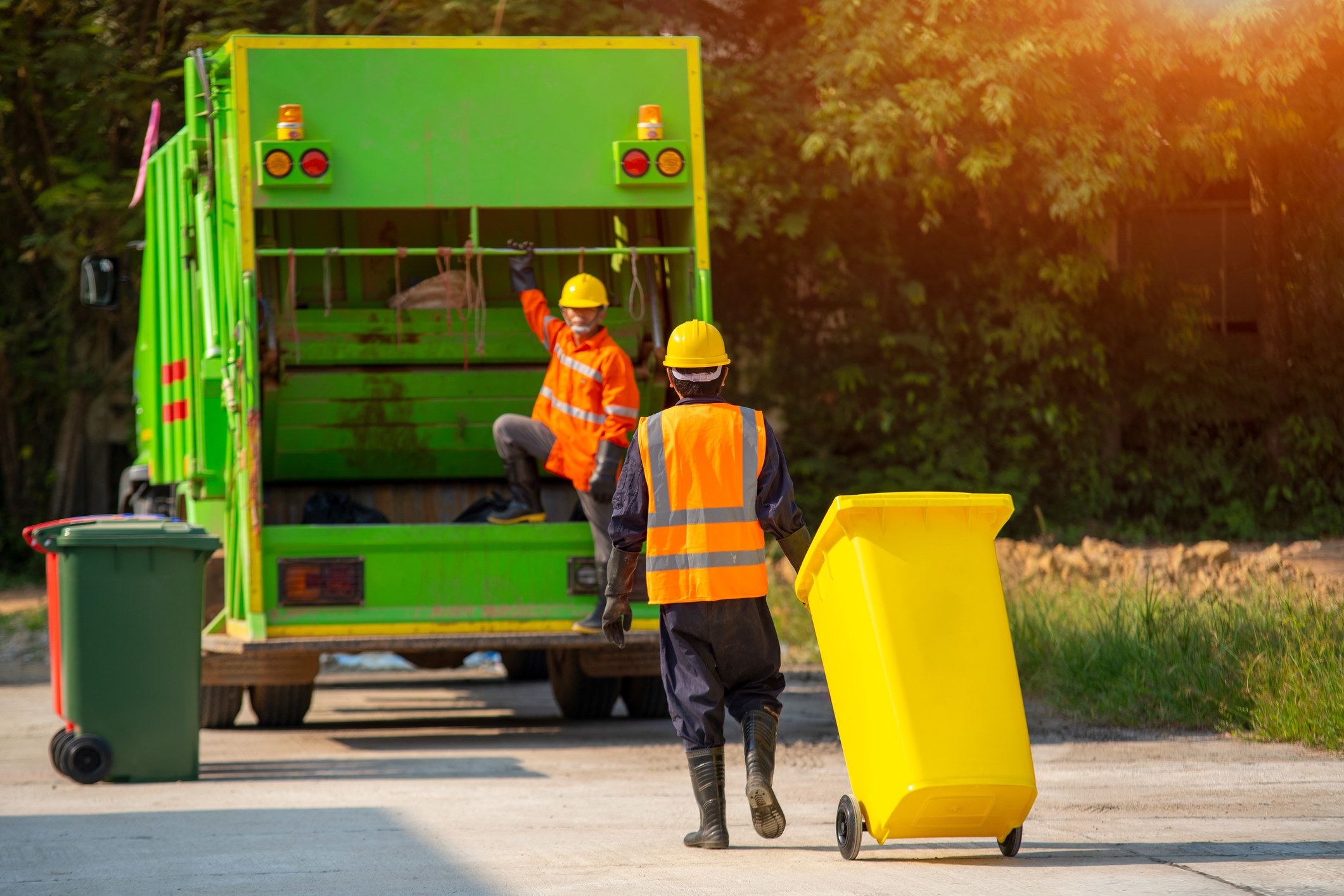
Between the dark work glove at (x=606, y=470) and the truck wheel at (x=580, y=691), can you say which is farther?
the truck wheel at (x=580, y=691)

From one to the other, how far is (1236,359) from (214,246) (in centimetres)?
927

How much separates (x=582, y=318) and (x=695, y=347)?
2.30 metres

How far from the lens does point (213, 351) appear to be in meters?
7.49

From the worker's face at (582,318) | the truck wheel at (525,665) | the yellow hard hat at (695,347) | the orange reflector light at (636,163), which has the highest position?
the orange reflector light at (636,163)

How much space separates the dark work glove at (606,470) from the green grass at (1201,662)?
7.24ft

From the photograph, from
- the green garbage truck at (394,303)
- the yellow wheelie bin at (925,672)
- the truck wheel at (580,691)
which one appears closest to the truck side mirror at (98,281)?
the green garbage truck at (394,303)

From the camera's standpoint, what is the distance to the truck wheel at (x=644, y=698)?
836cm

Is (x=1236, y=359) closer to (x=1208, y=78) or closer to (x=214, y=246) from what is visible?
(x=1208, y=78)

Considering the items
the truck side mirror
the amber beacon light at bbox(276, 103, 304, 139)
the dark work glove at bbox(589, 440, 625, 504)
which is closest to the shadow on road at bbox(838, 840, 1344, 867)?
the dark work glove at bbox(589, 440, 625, 504)

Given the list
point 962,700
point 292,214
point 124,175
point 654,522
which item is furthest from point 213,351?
point 124,175

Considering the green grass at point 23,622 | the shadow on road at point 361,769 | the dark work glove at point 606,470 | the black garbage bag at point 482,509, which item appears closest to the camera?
the shadow on road at point 361,769

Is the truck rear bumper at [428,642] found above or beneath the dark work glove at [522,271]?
beneath

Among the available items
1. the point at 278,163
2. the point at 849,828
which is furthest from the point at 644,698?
the point at 849,828

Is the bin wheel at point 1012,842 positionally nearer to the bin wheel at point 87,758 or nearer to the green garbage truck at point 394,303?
the green garbage truck at point 394,303
